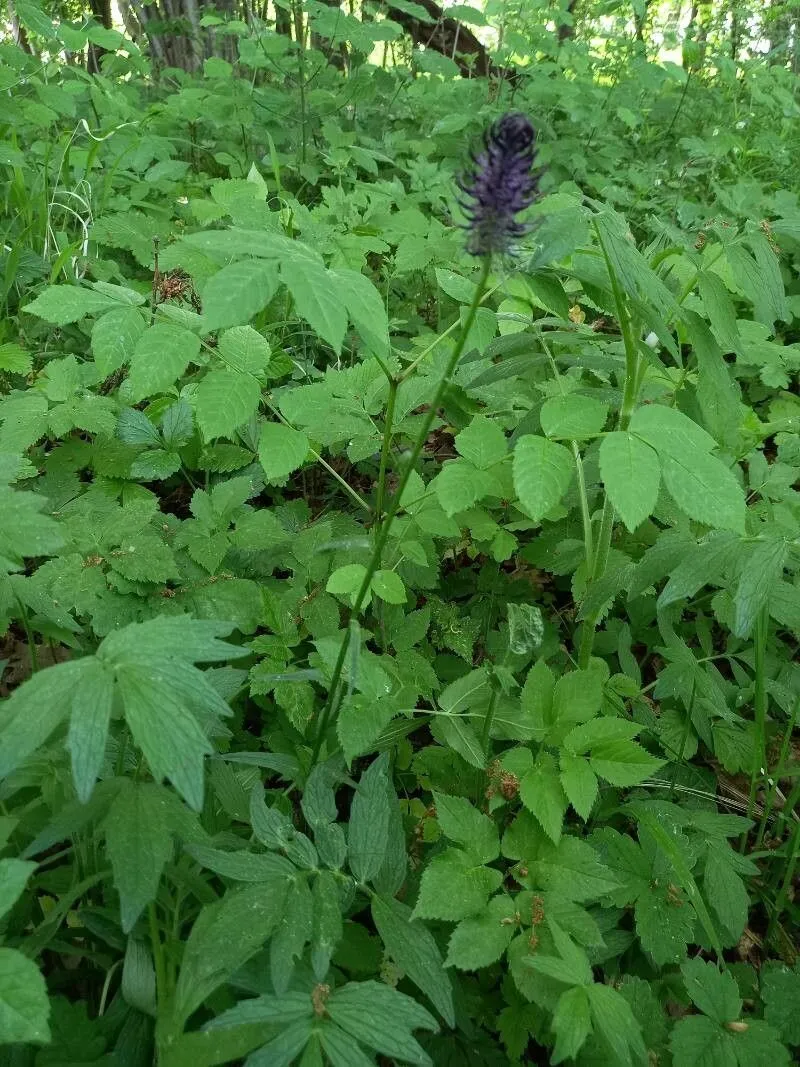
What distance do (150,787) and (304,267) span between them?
2.82ft

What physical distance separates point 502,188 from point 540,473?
1.63 ft

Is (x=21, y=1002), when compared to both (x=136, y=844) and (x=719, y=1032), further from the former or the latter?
(x=719, y=1032)

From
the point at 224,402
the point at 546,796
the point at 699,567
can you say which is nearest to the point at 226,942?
the point at 546,796

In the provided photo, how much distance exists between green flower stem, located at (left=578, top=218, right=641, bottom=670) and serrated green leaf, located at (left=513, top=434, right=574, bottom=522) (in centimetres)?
10

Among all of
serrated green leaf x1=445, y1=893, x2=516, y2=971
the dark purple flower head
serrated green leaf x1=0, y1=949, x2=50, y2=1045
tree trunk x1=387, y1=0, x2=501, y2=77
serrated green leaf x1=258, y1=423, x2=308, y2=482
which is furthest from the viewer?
tree trunk x1=387, y1=0, x2=501, y2=77

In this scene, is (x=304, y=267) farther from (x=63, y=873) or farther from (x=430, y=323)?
(x=430, y=323)

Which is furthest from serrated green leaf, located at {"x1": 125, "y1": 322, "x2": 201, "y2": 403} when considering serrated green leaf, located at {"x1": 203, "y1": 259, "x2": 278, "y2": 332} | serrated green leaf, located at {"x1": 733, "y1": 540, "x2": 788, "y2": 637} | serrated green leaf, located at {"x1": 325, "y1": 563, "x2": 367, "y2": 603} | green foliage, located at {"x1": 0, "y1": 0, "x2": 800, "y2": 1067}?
serrated green leaf, located at {"x1": 733, "y1": 540, "x2": 788, "y2": 637}

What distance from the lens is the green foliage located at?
1.05 meters

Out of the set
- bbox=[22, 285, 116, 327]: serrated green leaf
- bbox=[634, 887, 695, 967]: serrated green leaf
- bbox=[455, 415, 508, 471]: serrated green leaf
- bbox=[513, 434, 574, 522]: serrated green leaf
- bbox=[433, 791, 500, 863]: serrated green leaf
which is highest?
bbox=[22, 285, 116, 327]: serrated green leaf

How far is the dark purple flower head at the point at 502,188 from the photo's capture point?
92 cm

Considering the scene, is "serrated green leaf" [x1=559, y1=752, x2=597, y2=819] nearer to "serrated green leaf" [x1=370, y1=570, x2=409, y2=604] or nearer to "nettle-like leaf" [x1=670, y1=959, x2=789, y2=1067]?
"nettle-like leaf" [x1=670, y1=959, x2=789, y2=1067]

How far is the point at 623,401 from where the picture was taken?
5.24ft

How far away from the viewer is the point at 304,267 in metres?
1.14

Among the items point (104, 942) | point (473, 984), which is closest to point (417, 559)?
point (473, 984)
